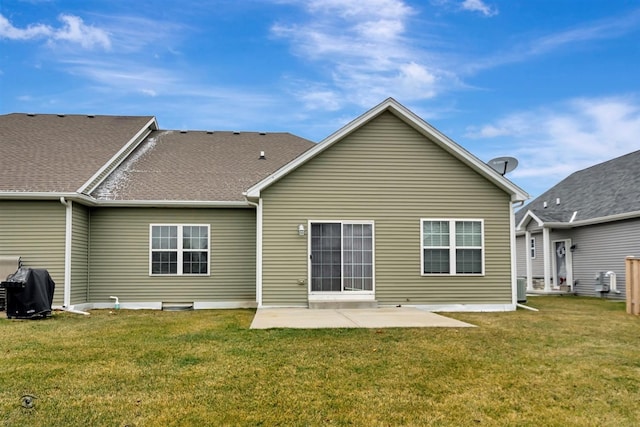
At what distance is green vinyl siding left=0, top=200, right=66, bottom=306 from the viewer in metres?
12.2

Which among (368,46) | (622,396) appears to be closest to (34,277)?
(622,396)

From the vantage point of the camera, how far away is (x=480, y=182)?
12930mm

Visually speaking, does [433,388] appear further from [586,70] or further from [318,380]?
[586,70]

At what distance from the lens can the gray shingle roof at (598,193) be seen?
17.6m

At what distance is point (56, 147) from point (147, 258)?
14.7 feet

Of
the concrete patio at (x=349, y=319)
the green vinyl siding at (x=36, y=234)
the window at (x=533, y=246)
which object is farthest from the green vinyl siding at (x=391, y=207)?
the window at (x=533, y=246)

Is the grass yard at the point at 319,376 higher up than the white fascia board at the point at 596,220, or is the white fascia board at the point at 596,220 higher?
→ the white fascia board at the point at 596,220

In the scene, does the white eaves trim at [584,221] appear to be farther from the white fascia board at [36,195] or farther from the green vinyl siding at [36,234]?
the green vinyl siding at [36,234]

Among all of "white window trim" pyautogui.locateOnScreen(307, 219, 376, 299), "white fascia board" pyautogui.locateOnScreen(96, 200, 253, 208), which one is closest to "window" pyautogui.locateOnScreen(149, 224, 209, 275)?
"white fascia board" pyautogui.locateOnScreen(96, 200, 253, 208)

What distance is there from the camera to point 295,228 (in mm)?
12375

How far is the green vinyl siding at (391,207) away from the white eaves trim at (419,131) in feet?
0.55

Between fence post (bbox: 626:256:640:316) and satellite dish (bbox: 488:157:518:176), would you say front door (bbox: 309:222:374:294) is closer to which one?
satellite dish (bbox: 488:157:518:176)

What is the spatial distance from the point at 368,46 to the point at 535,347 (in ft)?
39.7

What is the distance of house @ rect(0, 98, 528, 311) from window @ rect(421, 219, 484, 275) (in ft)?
0.08
